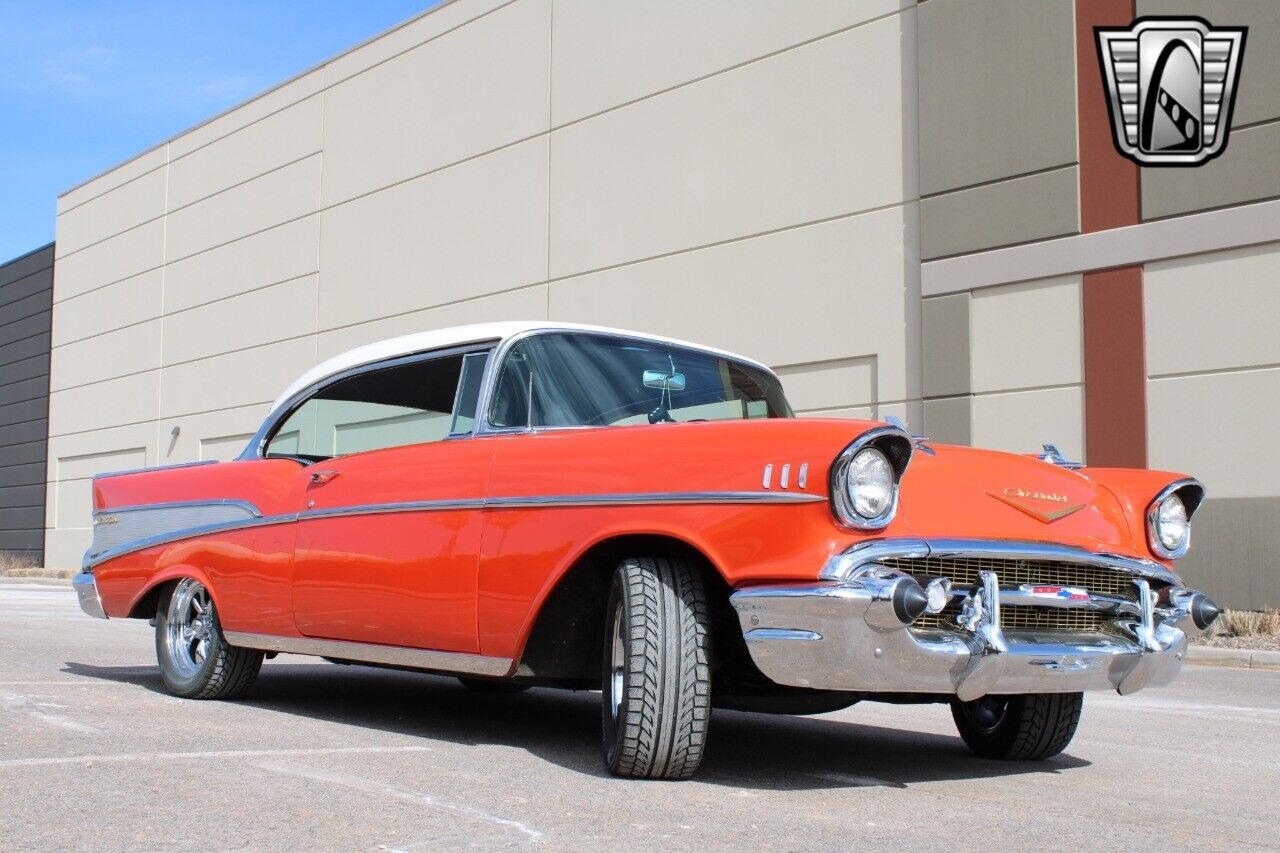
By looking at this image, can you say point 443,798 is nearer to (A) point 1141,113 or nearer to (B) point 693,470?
(B) point 693,470

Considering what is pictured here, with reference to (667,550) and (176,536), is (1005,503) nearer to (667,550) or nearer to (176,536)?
(667,550)

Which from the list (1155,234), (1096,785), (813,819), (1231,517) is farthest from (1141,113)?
(813,819)

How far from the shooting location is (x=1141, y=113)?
50.4 feet

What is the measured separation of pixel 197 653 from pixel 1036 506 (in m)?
4.24

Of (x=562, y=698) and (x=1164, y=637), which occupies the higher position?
(x=1164, y=637)

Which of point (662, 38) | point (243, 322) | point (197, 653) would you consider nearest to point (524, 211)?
point (662, 38)

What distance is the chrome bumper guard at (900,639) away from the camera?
4035 mm

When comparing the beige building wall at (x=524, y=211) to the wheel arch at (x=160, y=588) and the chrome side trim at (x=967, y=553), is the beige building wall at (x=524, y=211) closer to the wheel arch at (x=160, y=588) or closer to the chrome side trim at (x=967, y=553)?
the wheel arch at (x=160, y=588)

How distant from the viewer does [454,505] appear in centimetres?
526

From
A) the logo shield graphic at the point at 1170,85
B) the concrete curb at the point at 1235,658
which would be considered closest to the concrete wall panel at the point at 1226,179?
the logo shield graphic at the point at 1170,85

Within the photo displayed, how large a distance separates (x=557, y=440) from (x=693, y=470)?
2.43 feet

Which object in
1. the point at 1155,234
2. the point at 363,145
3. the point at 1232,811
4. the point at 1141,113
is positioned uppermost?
the point at 363,145

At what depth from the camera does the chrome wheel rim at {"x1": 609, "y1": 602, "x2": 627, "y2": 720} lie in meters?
4.53

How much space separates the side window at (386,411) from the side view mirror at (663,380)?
68 centimetres
